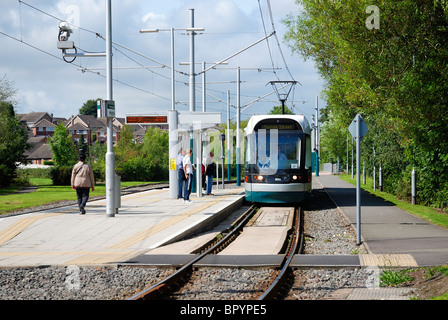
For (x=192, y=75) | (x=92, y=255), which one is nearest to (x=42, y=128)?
(x=192, y=75)

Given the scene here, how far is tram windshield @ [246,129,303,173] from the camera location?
21484mm

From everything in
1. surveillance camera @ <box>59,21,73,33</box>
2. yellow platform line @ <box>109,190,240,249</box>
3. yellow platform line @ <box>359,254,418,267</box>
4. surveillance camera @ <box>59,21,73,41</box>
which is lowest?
yellow platform line @ <box>359,254,418,267</box>

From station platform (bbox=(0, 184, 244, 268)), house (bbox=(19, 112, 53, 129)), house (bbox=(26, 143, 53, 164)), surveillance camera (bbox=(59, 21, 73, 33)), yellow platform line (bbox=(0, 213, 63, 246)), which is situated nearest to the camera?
station platform (bbox=(0, 184, 244, 268))

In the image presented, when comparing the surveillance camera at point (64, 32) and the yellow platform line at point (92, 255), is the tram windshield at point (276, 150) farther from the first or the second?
the yellow platform line at point (92, 255)

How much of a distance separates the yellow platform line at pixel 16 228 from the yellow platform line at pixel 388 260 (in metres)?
7.31

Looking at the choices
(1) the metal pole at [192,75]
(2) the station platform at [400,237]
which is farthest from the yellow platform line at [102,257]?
(1) the metal pole at [192,75]

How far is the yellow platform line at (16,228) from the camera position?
43.2 ft

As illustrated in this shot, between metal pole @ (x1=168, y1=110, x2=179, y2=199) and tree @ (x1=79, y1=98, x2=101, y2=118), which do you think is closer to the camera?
metal pole @ (x1=168, y1=110, x2=179, y2=199)

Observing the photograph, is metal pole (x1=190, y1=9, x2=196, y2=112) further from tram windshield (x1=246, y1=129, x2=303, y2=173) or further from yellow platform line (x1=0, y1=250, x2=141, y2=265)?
yellow platform line (x1=0, y1=250, x2=141, y2=265)

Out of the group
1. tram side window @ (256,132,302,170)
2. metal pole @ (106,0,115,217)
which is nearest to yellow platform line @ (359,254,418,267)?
metal pole @ (106,0,115,217)

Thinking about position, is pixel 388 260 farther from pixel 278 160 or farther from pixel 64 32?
pixel 278 160

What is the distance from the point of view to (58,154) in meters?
68.2

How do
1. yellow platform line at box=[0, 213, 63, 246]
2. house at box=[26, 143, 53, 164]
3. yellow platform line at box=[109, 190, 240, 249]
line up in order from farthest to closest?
house at box=[26, 143, 53, 164] → yellow platform line at box=[0, 213, 63, 246] → yellow platform line at box=[109, 190, 240, 249]

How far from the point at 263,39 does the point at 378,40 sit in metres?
6.21
